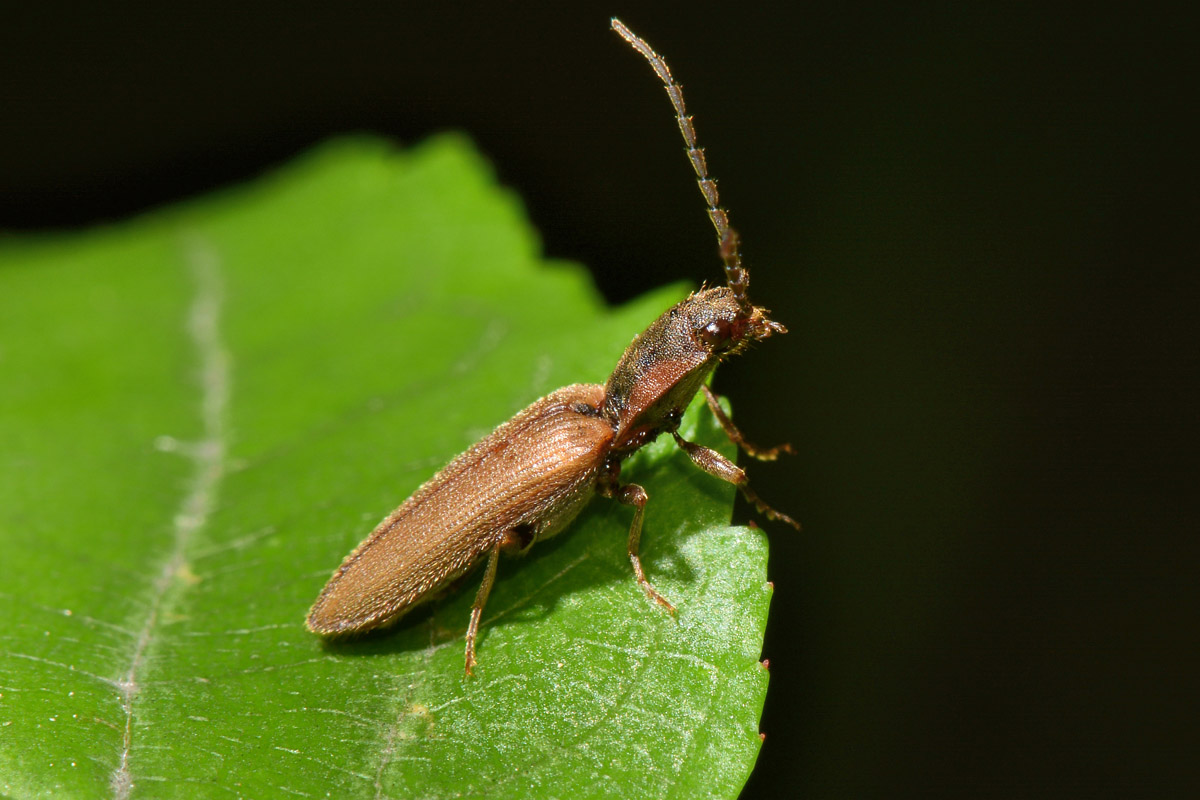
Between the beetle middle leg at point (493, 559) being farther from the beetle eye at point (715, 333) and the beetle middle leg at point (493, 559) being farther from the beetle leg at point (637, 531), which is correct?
the beetle eye at point (715, 333)

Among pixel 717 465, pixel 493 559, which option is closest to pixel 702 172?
pixel 717 465

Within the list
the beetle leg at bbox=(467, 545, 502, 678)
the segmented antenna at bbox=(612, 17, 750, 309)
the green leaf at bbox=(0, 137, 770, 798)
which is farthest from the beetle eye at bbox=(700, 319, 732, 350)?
the beetle leg at bbox=(467, 545, 502, 678)

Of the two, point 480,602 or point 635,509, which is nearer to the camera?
point 480,602

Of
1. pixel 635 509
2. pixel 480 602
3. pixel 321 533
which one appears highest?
pixel 635 509

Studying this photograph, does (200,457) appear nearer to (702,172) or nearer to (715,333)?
(715,333)

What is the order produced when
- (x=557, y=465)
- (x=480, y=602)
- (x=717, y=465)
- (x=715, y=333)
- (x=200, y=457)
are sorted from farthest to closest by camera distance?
1. (x=200, y=457)
2. (x=715, y=333)
3. (x=557, y=465)
4. (x=717, y=465)
5. (x=480, y=602)

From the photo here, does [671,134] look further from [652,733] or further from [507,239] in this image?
[652,733]
